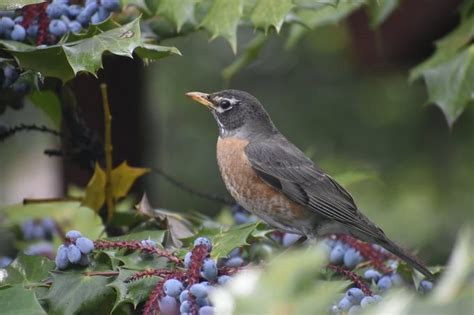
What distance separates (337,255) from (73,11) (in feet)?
3.09

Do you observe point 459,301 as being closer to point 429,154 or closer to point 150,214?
point 150,214

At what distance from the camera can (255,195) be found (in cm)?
294

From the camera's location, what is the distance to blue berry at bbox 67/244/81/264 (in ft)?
6.65

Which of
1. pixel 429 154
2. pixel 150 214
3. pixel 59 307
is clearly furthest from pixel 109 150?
pixel 429 154

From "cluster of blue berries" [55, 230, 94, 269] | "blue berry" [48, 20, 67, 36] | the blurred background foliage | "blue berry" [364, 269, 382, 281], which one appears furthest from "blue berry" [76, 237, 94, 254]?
the blurred background foliage

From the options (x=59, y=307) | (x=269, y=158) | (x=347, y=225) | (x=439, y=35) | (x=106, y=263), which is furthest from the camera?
(x=439, y=35)

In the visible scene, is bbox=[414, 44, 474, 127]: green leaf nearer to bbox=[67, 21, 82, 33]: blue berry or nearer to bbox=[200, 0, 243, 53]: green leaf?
bbox=[200, 0, 243, 53]: green leaf

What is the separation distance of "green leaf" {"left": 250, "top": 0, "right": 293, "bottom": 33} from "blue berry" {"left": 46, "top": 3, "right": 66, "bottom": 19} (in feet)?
1.70

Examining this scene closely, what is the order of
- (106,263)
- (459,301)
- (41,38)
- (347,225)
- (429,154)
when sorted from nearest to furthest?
1. (459,301)
2. (106,263)
3. (41,38)
4. (347,225)
5. (429,154)

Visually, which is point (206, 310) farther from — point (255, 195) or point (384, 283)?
point (255, 195)

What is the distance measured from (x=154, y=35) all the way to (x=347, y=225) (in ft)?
2.77

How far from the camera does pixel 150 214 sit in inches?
97.8

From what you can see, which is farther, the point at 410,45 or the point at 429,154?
the point at 429,154

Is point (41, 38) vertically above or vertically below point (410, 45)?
above
